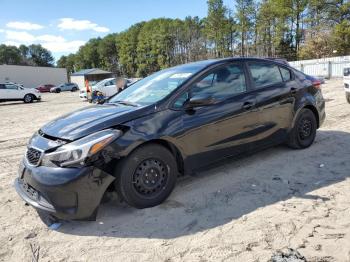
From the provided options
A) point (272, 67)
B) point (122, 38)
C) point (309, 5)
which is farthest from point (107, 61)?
point (272, 67)

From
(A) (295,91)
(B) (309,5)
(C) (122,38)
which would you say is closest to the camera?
(A) (295,91)

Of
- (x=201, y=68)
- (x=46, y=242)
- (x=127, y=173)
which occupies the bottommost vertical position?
(x=46, y=242)

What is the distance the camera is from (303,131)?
18.2 feet

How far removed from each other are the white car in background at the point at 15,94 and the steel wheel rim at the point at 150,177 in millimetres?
24530

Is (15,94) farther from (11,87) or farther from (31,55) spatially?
(31,55)

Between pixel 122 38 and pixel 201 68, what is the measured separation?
331 feet

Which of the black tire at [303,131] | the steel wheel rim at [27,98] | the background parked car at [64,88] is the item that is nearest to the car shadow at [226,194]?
the black tire at [303,131]

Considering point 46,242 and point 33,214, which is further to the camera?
point 33,214

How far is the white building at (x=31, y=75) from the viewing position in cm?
5634

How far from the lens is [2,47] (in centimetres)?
10819

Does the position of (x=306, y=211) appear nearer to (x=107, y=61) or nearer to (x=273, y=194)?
(x=273, y=194)

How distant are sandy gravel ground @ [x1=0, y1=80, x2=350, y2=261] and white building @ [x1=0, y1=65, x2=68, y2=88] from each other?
192ft

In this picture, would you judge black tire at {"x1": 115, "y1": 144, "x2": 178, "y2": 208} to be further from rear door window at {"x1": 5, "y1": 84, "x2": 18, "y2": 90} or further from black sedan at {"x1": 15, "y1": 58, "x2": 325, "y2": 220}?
rear door window at {"x1": 5, "y1": 84, "x2": 18, "y2": 90}

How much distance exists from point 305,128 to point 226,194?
7.61ft
